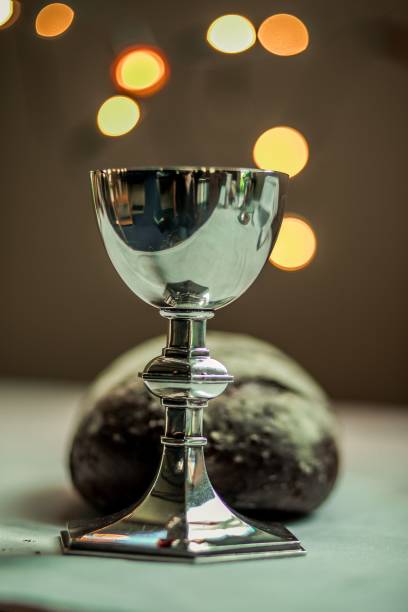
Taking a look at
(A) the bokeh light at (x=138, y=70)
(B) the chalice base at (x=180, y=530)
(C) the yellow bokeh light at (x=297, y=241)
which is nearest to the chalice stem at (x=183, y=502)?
(B) the chalice base at (x=180, y=530)

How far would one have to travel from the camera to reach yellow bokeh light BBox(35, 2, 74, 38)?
8.13 ft

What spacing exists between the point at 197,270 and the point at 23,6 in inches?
84.2

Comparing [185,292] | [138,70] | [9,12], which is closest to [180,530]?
[185,292]

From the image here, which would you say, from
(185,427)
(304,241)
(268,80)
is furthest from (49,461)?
(268,80)

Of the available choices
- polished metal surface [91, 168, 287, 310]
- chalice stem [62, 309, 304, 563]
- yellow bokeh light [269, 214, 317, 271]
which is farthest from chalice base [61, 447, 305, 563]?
yellow bokeh light [269, 214, 317, 271]

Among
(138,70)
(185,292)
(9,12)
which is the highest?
(9,12)

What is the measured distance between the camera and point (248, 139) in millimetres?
2893

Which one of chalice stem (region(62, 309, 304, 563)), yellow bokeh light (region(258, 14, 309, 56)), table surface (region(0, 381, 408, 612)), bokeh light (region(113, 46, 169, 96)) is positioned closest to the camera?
table surface (region(0, 381, 408, 612))

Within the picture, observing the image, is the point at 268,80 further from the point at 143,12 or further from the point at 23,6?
the point at 23,6

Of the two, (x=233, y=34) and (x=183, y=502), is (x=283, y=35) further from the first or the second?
(x=183, y=502)

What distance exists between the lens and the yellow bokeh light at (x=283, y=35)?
108 inches

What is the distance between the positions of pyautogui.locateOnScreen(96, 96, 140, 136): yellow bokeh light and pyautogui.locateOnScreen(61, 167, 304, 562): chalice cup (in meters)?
1.98

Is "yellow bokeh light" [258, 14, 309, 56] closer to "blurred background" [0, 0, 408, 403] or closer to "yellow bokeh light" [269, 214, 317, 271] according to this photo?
"blurred background" [0, 0, 408, 403]

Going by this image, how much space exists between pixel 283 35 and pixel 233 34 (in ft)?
0.51
